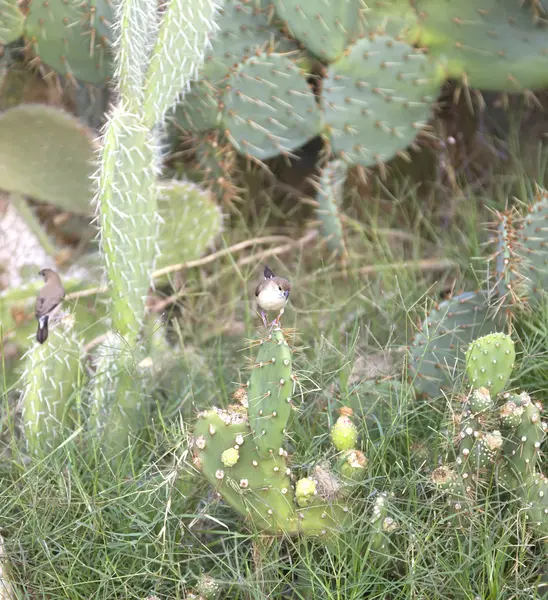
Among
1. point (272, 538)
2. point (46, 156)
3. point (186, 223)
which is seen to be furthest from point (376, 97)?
point (272, 538)

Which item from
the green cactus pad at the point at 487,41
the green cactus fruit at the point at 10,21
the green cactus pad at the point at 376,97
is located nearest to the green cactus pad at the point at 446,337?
the green cactus pad at the point at 376,97

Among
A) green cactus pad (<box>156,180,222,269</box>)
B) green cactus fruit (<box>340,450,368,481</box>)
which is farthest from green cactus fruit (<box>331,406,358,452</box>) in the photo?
green cactus pad (<box>156,180,222,269</box>)

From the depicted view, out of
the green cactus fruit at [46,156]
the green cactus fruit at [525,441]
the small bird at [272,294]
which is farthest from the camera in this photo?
the green cactus fruit at [46,156]

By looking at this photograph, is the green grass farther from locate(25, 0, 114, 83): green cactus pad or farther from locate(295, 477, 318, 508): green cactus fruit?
locate(25, 0, 114, 83): green cactus pad

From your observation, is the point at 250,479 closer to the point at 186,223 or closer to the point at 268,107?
the point at 186,223

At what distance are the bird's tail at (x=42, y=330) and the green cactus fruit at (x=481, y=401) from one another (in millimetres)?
822

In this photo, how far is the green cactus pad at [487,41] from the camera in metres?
2.10

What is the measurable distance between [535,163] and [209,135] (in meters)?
0.97

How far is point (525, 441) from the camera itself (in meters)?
1.25

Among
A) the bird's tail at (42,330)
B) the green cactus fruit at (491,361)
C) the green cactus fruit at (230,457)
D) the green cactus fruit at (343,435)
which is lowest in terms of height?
the bird's tail at (42,330)

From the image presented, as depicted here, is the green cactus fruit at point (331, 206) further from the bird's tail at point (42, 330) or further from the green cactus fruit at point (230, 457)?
the green cactus fruit at point (230, 457)

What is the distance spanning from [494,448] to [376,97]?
47.0 inches

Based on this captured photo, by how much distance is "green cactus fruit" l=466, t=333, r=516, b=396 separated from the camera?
1266 millimetres

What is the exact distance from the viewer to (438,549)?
4.33 ft
